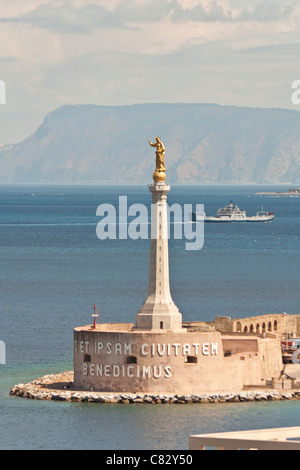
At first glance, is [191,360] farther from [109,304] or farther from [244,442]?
[109,304]

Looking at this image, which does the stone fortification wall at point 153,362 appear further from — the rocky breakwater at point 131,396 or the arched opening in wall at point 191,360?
the rocky breakwater at point 131,396

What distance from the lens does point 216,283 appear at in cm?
12238

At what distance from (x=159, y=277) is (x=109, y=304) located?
3781 cm

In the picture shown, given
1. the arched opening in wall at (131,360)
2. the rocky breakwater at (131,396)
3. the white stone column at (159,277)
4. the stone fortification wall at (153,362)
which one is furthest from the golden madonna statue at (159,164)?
the rocky breakwater at (131,396)

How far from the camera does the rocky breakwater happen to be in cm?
6225

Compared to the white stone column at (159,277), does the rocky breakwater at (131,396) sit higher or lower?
lower

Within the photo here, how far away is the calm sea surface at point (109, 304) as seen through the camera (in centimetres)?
5819

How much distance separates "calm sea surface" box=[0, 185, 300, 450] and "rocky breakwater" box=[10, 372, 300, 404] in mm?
586

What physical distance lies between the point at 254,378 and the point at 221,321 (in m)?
6.16

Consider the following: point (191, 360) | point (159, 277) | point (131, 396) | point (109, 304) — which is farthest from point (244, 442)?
point (109, 304)

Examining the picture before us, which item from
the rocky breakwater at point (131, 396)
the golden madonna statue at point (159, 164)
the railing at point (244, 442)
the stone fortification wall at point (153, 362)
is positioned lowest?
the railing at point (244, 442)

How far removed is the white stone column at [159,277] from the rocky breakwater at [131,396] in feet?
11.8

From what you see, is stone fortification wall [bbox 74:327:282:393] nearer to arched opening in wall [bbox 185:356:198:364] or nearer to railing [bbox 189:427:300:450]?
arched opening in wall [bbox 185:356:198:364]
